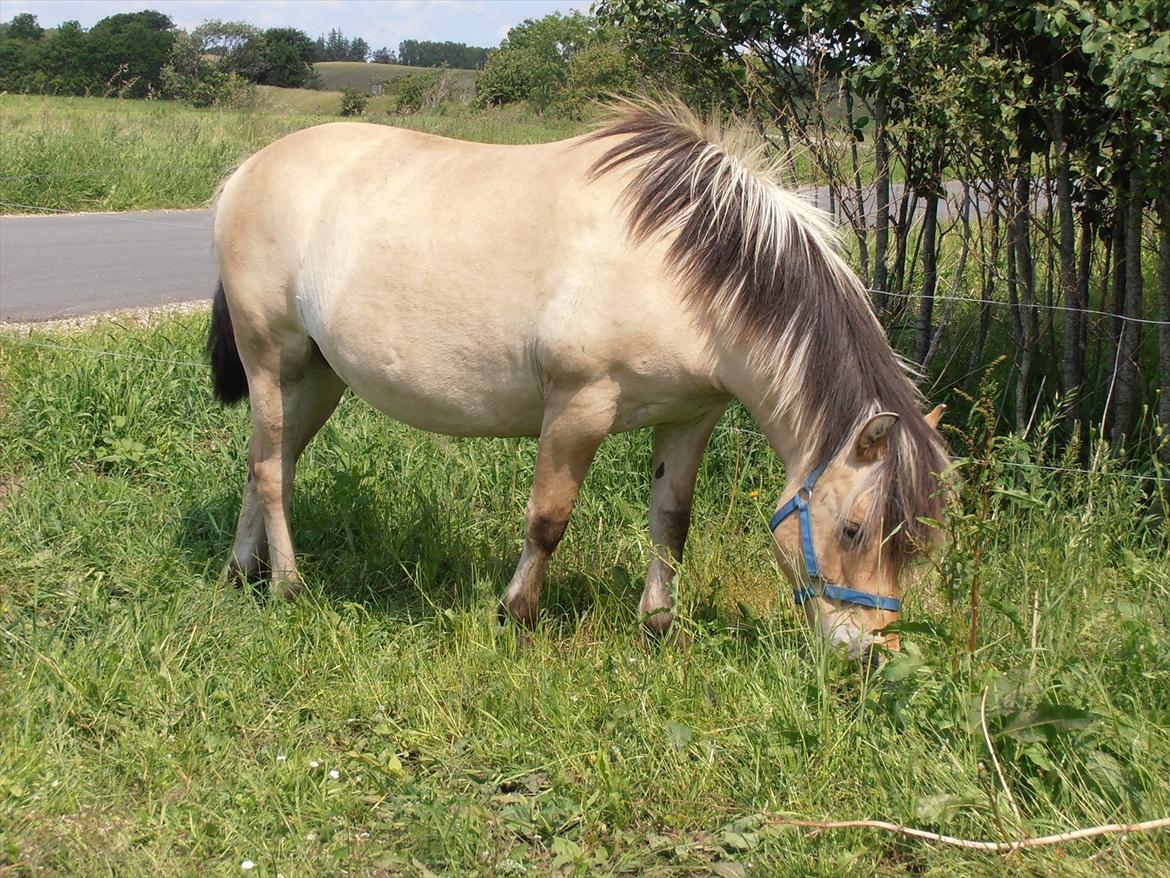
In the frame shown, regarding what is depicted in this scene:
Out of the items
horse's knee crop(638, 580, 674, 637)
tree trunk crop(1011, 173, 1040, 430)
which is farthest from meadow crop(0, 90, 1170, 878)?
tree trunk crop(1011, 173, 1040, 430)

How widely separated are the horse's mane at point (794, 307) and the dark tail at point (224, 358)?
6.80ft

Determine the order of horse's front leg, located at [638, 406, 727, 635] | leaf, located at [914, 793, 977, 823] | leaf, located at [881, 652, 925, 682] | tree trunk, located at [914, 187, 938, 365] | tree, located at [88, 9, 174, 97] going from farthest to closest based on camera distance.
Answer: tree, located at [88, 9, 174, 97], tree trunk, located at [914, 187, 938, 365], horse's front leg, located at [638, 406, 727, 635], leaf, located at [881, 652, 925, 682], leaf, located at [914, 793, 977, 823]

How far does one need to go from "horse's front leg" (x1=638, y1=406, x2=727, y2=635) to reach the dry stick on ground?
1.33 metres

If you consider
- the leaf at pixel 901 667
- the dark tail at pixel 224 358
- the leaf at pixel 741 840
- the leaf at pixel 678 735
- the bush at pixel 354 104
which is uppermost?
the bush at pixel 354 104

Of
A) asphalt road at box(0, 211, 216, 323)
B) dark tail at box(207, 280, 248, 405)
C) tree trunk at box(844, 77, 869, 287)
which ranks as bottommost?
asphalt road at box(0, 211, 216, 323)

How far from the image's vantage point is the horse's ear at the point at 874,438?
3.04m

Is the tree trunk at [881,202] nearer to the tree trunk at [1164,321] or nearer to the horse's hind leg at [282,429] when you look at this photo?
the tree trunk at [1164,321]

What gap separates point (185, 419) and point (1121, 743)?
4.69 m

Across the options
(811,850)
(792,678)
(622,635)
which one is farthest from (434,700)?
(811,850)

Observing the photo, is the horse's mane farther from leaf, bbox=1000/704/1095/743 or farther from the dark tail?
the dark tail

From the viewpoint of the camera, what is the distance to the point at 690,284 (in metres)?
3.33

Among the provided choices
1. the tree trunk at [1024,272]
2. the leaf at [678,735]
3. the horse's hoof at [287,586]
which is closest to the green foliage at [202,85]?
the horse's hoof at [287,586]

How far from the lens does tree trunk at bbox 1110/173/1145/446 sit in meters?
4.38

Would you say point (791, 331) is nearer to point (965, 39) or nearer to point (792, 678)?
point (792, 678)
